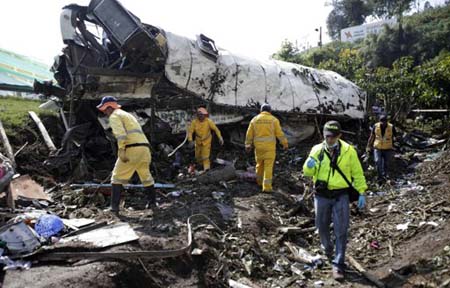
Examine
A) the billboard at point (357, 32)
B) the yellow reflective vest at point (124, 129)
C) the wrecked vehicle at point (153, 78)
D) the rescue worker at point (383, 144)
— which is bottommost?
the rescue worker at point (383, 144)

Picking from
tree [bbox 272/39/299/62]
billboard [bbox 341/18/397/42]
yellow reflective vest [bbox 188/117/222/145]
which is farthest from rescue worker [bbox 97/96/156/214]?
billboard [bbox 341/18/397/42]

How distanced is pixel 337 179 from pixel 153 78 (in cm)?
541

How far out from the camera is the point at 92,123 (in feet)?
27.8

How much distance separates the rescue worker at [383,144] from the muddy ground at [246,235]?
1.83ft

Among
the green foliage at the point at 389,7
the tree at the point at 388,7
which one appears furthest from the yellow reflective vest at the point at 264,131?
the tree at the point at 388,7

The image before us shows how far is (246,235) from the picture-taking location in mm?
4844

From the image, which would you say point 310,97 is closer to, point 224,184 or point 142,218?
point 224,184

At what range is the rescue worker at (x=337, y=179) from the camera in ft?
13.2

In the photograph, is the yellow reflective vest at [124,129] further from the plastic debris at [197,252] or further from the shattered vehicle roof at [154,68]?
the shattered vehicle roof at [154,68]

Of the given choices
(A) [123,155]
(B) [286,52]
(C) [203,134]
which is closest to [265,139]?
(C) [203,134]

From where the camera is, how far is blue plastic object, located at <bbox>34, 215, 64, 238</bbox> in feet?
13.3

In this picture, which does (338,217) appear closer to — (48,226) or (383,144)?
(48,226)

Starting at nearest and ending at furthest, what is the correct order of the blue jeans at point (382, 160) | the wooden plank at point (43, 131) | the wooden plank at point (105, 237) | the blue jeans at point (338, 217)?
the wooden plank at point (105, 237), the blue jeans at point (338, 217), the wooden plank at point (43, 131), the blue jeans at point (382, 160)

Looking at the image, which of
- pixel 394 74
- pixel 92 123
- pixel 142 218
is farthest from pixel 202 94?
pixel 394 74
